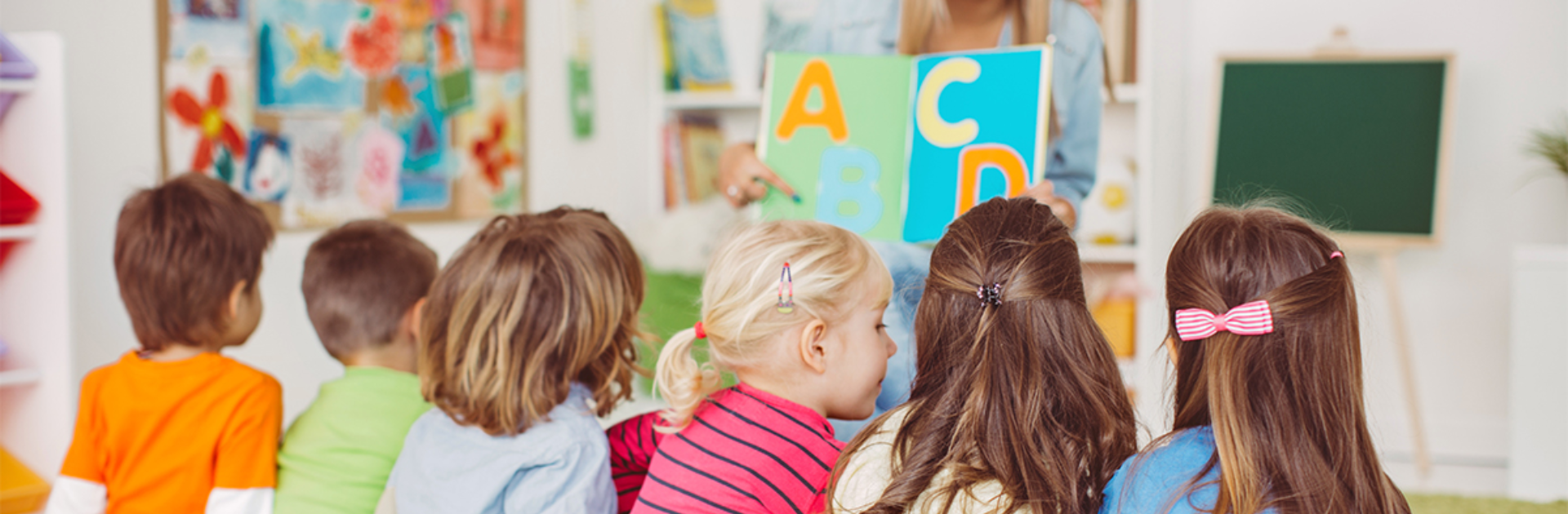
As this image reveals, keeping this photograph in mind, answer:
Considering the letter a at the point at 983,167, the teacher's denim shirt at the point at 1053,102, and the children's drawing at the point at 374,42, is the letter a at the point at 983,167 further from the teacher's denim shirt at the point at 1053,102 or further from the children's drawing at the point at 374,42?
the children's drawing at the point at 374,42

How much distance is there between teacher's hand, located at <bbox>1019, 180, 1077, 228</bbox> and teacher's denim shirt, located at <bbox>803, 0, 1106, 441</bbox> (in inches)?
3.3

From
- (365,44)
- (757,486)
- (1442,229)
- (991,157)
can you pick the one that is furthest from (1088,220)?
(757,486)

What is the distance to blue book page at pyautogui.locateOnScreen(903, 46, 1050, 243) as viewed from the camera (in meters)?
1.32

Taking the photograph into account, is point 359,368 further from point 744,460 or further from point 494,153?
point 494,153

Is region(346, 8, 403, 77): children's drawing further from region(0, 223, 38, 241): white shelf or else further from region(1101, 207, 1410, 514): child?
region(1101, 207, 1410, 514): child

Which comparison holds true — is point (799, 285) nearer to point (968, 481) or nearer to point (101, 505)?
point (968, 481)

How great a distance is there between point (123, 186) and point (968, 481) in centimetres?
178

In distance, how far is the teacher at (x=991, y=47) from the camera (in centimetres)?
145

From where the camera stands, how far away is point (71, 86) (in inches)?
74.4

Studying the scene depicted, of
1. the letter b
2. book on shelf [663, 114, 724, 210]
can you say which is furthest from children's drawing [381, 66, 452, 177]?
the letter b

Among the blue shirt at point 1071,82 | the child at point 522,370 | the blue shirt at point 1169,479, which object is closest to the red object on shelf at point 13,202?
the child at point 522,370

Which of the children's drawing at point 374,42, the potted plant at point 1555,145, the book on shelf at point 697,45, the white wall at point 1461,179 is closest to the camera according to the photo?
the children's drawing at point 374,42

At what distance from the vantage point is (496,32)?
2.96 meters

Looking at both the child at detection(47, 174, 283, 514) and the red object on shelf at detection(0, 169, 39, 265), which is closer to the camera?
the child at detection(47, 174, 283, 514)
